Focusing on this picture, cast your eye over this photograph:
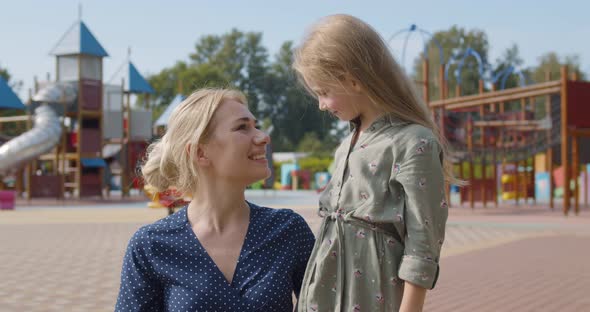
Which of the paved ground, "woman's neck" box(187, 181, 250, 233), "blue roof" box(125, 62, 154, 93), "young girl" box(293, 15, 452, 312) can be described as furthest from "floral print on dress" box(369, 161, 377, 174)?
"blue roof" box(125, 62, 154, 93)

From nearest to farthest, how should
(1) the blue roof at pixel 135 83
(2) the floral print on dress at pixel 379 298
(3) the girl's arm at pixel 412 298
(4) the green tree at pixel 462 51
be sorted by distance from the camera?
1. (3) the girl's arm at pixel 412 298
2. (2) the floral print on dress at pixel 379 298
3. (1) the blue roof at pixel 135 83
4. (4) the green tree at pixel 462 51

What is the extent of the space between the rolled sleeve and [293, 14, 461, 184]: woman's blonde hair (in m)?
0.17

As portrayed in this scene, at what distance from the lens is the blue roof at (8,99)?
1266 inches

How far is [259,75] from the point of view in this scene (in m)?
77.8

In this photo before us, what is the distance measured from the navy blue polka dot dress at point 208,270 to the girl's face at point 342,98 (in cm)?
41

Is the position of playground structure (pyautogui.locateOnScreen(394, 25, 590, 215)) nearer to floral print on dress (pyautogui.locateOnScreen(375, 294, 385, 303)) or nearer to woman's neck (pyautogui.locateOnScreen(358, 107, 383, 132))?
woman's neck (pyautogui.locateOnScreen(358, 107, 383, 132))

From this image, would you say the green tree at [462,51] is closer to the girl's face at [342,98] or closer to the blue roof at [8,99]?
the blue roof at [8,99]

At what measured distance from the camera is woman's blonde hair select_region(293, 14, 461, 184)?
235cm

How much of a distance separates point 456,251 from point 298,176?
121ft

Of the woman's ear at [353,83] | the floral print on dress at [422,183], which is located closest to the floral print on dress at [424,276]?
the floral print on dress at [422,183]

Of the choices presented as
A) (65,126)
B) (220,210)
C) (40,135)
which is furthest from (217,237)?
(65,126)

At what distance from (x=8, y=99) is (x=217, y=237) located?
106 feet

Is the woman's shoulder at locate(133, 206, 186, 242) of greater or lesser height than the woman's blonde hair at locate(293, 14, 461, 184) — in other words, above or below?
below

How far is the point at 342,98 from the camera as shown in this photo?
242 cm
